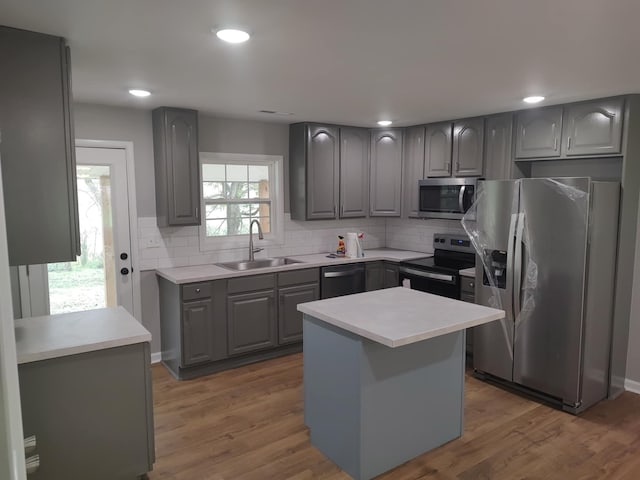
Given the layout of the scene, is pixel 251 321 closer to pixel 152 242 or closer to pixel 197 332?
pixel 197 332

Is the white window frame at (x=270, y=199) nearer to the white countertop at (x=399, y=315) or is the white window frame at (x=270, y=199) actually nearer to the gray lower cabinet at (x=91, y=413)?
the white countertop at (x=399, y=315)

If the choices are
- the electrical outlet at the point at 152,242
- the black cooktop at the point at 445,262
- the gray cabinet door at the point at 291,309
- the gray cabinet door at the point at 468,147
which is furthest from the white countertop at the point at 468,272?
the electrical outlet at the point at 152,242

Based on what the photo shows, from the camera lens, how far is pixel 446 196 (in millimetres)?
4570

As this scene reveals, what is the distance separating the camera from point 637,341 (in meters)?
3.64

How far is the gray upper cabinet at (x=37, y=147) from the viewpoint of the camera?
2.08m

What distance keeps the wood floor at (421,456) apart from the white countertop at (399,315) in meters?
0.88

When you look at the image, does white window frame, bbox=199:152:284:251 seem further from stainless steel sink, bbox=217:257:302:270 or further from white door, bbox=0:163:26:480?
white door, bbox=0:163:26:480

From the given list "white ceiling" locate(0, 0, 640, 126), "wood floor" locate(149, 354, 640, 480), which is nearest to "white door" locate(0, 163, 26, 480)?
"white ceiling" locate(0, 0, 640, 126)

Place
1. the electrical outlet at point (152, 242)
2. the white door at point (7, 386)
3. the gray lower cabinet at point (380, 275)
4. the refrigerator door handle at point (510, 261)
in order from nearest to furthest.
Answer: the white door at point (7, 386), the refrigerator door handle at point (510, 261), the electrical outlet at point (152, 242), the gray lower cabinet at point (380, 275)

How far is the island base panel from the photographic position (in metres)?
2.49

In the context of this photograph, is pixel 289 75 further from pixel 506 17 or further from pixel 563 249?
pixel 563 249

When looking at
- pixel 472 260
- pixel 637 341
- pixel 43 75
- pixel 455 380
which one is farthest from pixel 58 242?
pixel 637 341

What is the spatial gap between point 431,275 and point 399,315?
6.18 feet

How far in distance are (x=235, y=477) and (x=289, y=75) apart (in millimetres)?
2359
